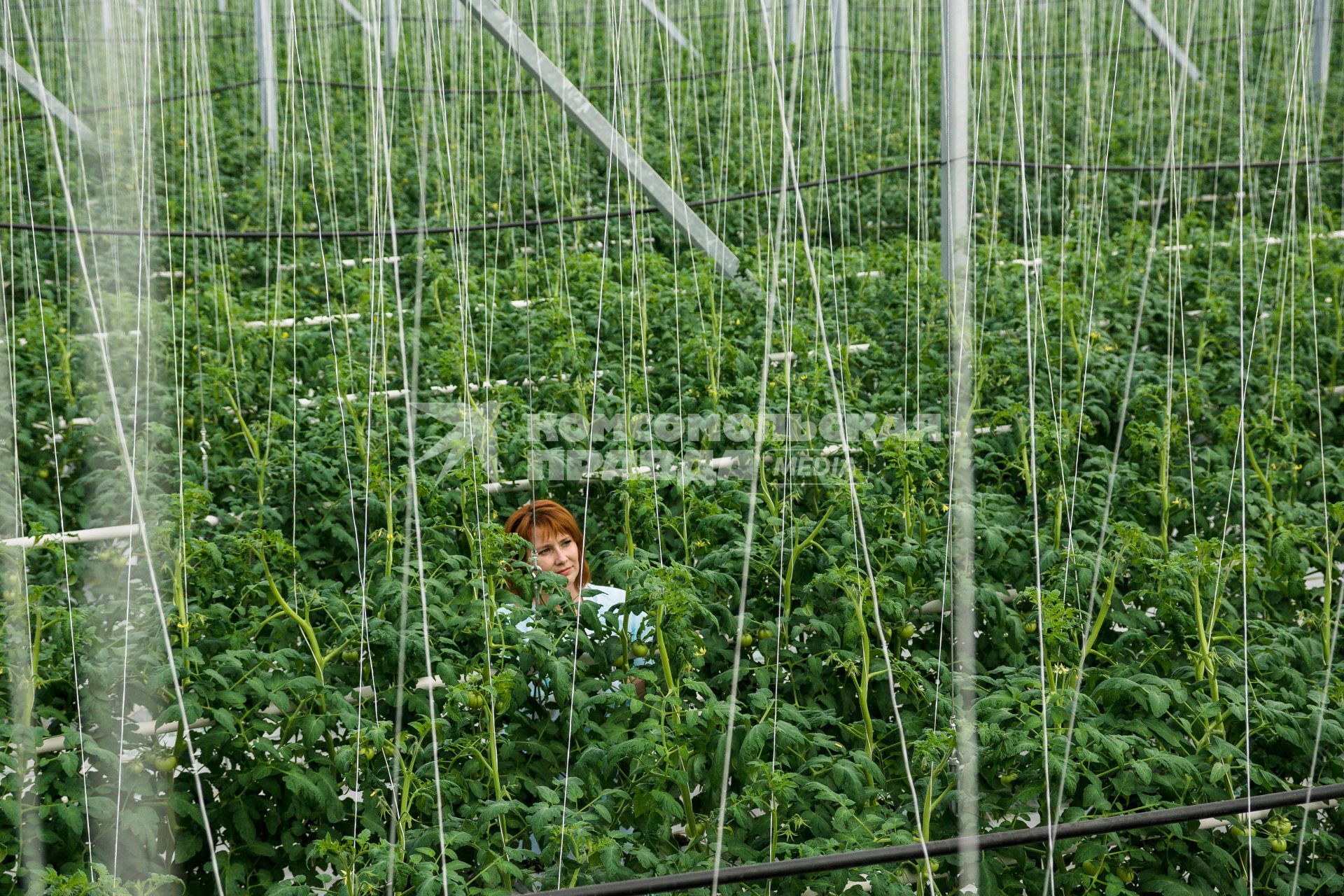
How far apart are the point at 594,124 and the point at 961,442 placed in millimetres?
3609

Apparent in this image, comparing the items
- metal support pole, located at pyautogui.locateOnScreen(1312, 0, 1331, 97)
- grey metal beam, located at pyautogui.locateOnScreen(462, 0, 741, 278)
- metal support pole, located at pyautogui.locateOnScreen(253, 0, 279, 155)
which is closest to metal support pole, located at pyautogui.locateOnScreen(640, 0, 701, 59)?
grey metal beam, located at pyautogui.locateOnScreen(462, 0, 741, 278)

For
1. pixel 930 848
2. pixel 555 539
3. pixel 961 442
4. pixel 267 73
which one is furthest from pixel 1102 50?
pixel 930 848

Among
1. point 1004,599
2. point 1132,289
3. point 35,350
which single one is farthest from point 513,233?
point 1004,599

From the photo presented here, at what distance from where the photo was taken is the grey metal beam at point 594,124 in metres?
4.90

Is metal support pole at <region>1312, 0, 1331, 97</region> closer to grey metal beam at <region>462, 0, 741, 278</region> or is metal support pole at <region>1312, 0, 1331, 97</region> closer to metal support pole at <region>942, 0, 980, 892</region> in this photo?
grey metal beam at <region>462, 0, 741, 278</region>

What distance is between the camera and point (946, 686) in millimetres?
2734

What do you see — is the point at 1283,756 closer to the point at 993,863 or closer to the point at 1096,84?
the point at 993,863

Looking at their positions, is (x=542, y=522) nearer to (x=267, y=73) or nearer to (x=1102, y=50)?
(x=267, y=73)

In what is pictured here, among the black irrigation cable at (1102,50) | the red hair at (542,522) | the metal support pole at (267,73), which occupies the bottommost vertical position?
the red hair at (542,522)

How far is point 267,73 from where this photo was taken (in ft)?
26.5

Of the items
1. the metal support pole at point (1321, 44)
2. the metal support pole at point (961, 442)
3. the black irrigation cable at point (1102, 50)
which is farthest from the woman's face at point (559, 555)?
the metal support pole at point (1321, 44)

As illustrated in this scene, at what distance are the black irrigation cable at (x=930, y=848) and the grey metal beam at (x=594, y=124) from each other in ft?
10.7

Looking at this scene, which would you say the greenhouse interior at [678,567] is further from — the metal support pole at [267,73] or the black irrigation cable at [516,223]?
the metal support pole at [267,73]

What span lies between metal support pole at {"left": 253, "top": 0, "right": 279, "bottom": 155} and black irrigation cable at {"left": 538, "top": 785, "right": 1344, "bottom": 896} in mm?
6528
